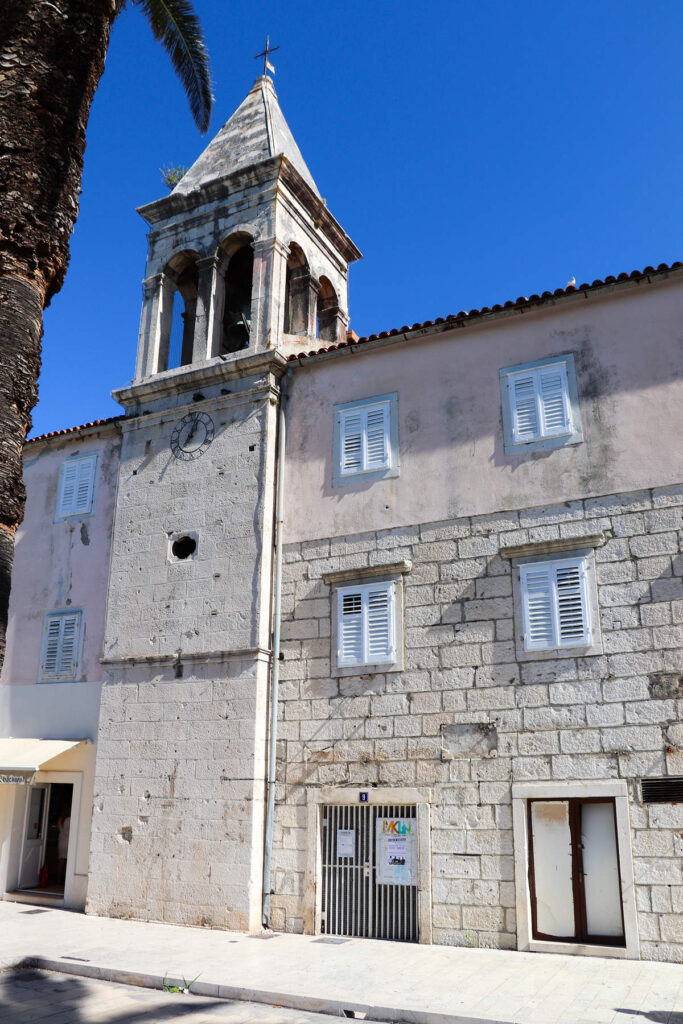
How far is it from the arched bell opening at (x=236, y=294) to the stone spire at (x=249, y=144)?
139cm

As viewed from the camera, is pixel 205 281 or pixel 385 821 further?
pixel 205 281

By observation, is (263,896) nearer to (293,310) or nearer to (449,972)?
(449,972)

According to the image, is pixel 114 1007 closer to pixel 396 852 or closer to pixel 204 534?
pixel 396 852

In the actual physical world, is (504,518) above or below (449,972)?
above

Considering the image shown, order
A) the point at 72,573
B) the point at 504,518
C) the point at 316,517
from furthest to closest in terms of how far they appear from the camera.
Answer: the point at 72,573 < the point at 316,517 < the point at 504,518

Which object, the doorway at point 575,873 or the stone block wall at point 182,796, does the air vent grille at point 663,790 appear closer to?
the doorway at point 575,873

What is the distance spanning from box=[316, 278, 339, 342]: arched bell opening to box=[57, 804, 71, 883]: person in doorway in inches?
408

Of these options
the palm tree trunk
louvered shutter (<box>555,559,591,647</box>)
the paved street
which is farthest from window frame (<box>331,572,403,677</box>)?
the palm tree trunk

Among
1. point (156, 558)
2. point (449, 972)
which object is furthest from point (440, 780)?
point (156, 558)

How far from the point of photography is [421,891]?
11.3 m

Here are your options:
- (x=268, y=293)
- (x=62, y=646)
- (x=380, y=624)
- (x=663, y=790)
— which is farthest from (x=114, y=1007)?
(x=268, y=293)

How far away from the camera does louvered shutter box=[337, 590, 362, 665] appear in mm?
12508

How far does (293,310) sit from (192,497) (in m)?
4.49

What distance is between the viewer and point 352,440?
13.6 meters
